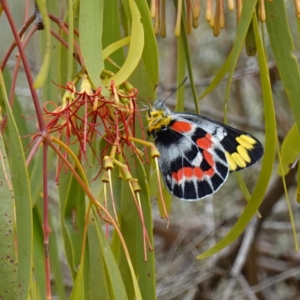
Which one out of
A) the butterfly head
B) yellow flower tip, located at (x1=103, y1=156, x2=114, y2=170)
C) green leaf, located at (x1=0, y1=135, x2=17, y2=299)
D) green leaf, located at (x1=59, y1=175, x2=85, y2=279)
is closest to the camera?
green leaf, located at (x1=0, y1=135, x2=17, y2=299)

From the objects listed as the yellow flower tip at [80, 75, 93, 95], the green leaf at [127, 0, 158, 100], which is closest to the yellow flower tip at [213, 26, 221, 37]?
the green leaf at [127, 0, 158, 100]

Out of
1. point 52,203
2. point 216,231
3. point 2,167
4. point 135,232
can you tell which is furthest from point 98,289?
point 52,203

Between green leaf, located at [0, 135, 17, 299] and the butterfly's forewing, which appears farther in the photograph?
the butterfly's forewing

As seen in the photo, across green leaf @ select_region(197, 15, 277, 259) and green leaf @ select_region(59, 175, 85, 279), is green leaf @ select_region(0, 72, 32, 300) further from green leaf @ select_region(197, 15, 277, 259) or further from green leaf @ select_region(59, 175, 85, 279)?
green leaf @ select_region(197, 15, 277, 259)

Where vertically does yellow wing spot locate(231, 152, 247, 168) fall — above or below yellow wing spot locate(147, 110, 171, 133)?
below

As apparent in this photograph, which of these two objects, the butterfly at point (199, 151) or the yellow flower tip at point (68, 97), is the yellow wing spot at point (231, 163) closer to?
the butterfly at point (199, 151)

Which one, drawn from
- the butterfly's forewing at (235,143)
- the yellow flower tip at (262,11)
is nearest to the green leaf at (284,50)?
the yellow flower tip at (262,11)

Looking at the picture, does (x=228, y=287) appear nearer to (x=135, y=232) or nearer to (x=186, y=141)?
(x=186, y=141)
